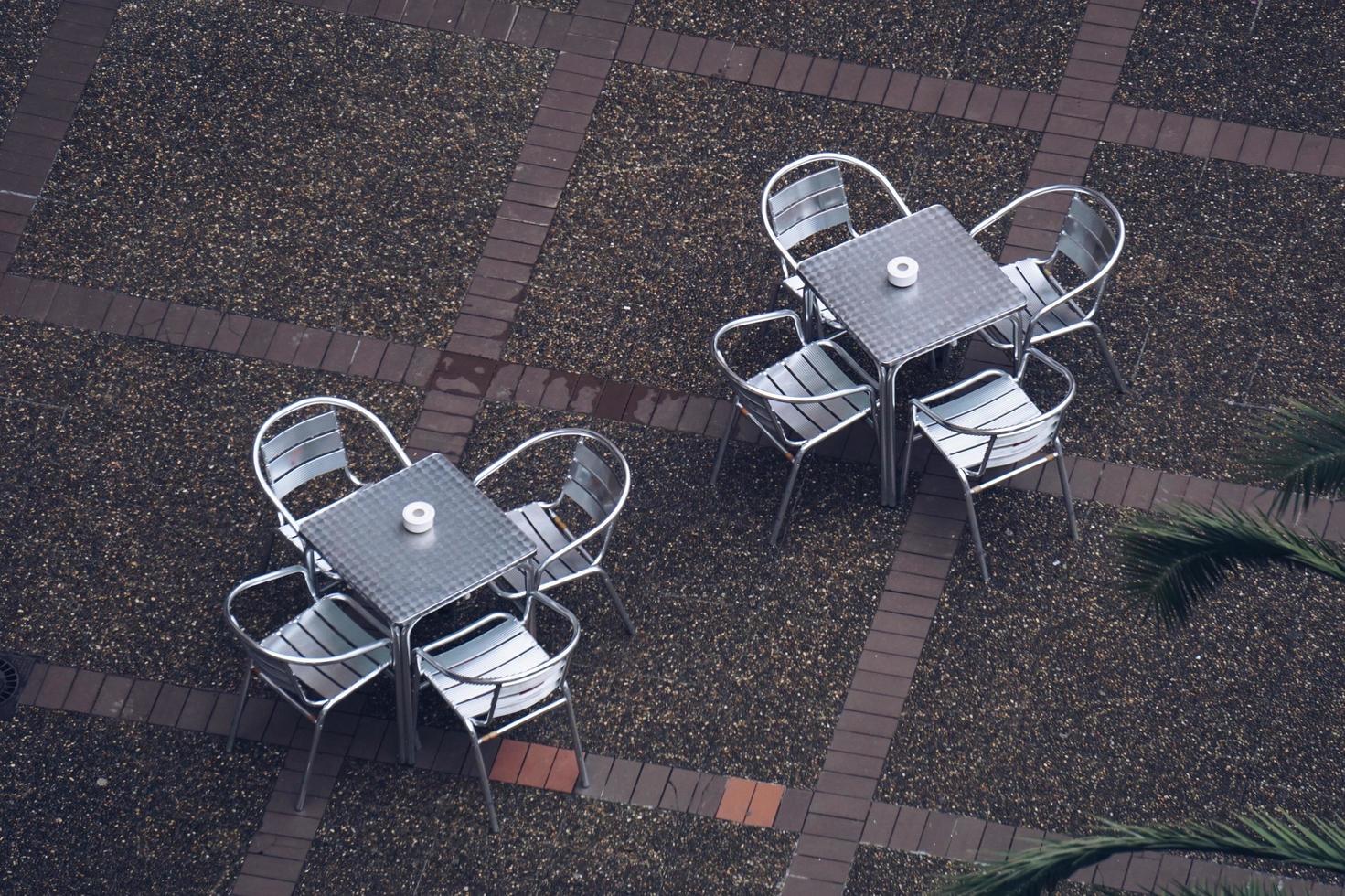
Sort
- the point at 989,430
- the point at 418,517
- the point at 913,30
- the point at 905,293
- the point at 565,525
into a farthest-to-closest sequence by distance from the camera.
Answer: the point at 913,30
the point at 565,525
the point at 905,293
the point at 989,430
the point at 418,517

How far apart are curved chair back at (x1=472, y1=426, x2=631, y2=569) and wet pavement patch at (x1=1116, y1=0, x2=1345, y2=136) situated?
366 cm

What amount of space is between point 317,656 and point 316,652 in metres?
0.02

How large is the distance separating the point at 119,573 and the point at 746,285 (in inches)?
128

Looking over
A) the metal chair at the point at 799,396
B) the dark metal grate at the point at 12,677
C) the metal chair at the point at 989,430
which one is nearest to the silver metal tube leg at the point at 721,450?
the metal chair at the point at 799,396

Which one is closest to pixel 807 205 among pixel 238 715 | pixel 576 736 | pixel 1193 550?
pixel 576 736

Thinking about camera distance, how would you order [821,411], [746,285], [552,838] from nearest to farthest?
1. [552,838]
2. [821,411]
3. [746,285]

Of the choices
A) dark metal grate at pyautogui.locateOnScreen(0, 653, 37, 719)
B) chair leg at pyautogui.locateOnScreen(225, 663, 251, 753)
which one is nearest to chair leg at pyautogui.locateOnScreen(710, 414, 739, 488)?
chair leg at pyautogui.locateOnScreen(225, 663, 251, 753)

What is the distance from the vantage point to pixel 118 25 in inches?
421

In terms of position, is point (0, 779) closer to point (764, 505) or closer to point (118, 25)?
point (764, 505)

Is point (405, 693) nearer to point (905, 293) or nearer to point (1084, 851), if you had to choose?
point (905, 293)

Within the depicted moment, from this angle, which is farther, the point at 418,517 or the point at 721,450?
the point at 721,450

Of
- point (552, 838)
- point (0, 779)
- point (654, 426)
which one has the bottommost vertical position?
point (0, 779)

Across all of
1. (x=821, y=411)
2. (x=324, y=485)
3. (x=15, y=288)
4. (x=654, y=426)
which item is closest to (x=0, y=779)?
(x=324, y=485)

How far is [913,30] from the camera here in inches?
412
